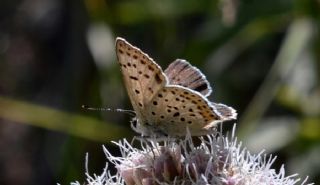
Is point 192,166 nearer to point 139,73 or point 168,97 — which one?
point 168,97

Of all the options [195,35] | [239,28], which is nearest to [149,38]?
[195,35]

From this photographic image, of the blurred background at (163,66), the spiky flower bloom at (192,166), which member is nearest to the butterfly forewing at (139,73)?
the spiky flower bloom at (192,166)

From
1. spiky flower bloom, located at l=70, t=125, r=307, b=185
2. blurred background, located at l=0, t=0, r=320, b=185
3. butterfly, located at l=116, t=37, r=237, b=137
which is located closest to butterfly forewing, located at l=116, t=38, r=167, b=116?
butterfly, located at l=116, t=37, r=237, b=137

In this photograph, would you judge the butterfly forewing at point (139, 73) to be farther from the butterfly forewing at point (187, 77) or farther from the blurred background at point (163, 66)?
the blurred background at point (163, 66)

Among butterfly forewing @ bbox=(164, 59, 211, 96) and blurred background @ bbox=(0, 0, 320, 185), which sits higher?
blurred background @ bbox=(0, 0, 320, 185)

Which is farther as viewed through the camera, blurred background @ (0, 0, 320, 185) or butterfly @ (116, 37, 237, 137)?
blurred background @ (0, 0, 320, 185)

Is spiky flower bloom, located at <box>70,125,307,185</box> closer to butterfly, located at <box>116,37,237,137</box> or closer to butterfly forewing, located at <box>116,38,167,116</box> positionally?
butterfly, located at <box>116,37,237,137</box>
